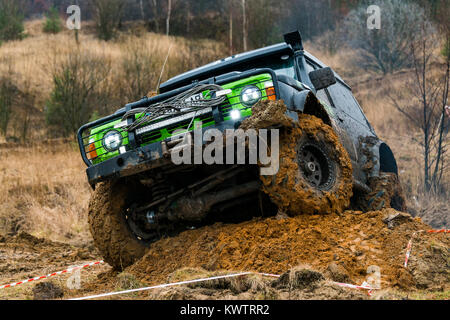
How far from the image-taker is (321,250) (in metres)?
4.45

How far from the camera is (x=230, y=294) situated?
3.47 meters

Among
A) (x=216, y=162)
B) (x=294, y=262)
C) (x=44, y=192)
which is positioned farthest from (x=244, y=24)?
(x=294, y=262)

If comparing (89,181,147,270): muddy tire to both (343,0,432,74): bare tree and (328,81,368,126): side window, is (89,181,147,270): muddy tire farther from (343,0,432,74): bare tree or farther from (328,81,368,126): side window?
(343,0,432,74): bare tree

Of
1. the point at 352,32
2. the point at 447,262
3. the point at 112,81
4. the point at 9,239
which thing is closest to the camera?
the point at 447,262

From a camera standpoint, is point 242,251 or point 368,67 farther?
point 368,67

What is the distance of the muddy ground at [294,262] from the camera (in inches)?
139

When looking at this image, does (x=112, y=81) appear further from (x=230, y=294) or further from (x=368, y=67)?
(x=230, y=294)

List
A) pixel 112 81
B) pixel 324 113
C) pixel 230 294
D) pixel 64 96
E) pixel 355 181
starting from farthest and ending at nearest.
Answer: pixel 112 81, pixel 64 96, pixel 355 181, pixel 324 113, pixel 230 294

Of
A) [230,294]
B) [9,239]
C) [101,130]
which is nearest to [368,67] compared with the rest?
[9,239]

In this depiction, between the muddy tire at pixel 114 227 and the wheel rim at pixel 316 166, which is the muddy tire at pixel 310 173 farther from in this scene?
the muddy tire at pixel 114 227

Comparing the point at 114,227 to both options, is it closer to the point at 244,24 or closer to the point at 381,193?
the point at 381,193

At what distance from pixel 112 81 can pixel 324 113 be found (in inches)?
557

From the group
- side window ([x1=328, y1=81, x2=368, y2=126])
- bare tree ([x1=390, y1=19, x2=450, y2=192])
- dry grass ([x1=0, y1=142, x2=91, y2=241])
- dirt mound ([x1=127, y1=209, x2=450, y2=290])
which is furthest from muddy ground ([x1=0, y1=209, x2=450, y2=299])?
bare tree ([x1=390, y1=19, x2=450, y2=192])

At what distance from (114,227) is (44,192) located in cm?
727
